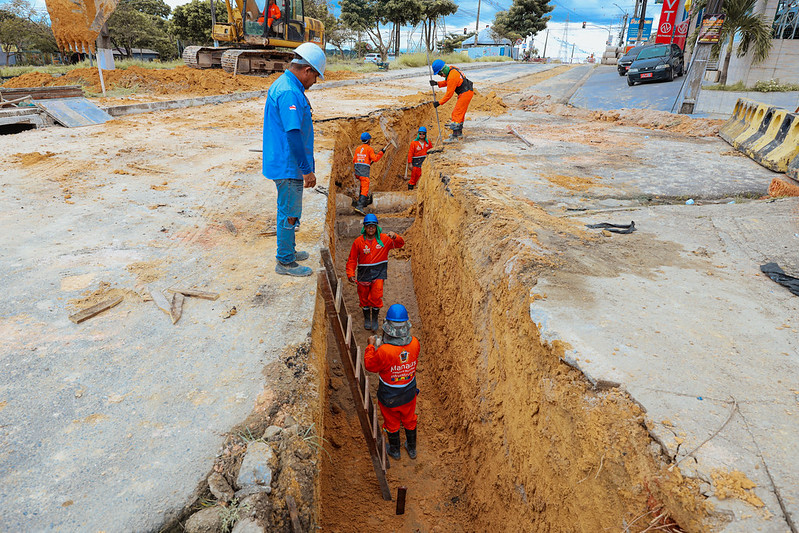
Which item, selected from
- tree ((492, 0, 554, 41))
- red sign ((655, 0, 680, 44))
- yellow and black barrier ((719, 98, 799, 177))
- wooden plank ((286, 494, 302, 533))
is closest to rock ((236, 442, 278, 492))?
wooden plank ((286, 494, 302, 533))

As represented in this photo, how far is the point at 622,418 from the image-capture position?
2.46m

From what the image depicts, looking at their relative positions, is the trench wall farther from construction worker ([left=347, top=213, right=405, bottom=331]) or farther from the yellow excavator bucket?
the yellow excavator bucket

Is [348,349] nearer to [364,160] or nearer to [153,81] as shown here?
[364,160]

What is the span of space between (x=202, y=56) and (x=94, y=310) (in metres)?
18.0

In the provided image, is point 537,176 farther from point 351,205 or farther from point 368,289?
point 351,205

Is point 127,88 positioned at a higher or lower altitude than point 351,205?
higher

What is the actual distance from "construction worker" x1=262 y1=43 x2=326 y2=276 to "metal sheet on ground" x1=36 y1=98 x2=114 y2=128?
9584 millimetres

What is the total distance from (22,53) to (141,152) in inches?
1184

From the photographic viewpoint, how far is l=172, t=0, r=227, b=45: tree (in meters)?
31.6

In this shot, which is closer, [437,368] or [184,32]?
[437,368]

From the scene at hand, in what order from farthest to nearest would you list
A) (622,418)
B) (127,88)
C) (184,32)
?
1. (184,32)
2. (127,88)
3. (622,418)

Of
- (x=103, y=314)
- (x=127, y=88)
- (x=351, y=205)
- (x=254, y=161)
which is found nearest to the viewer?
(x=103, y=314)

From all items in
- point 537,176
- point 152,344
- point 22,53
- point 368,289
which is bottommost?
point 368,289

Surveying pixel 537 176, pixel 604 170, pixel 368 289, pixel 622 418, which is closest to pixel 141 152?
pixel 368 289
